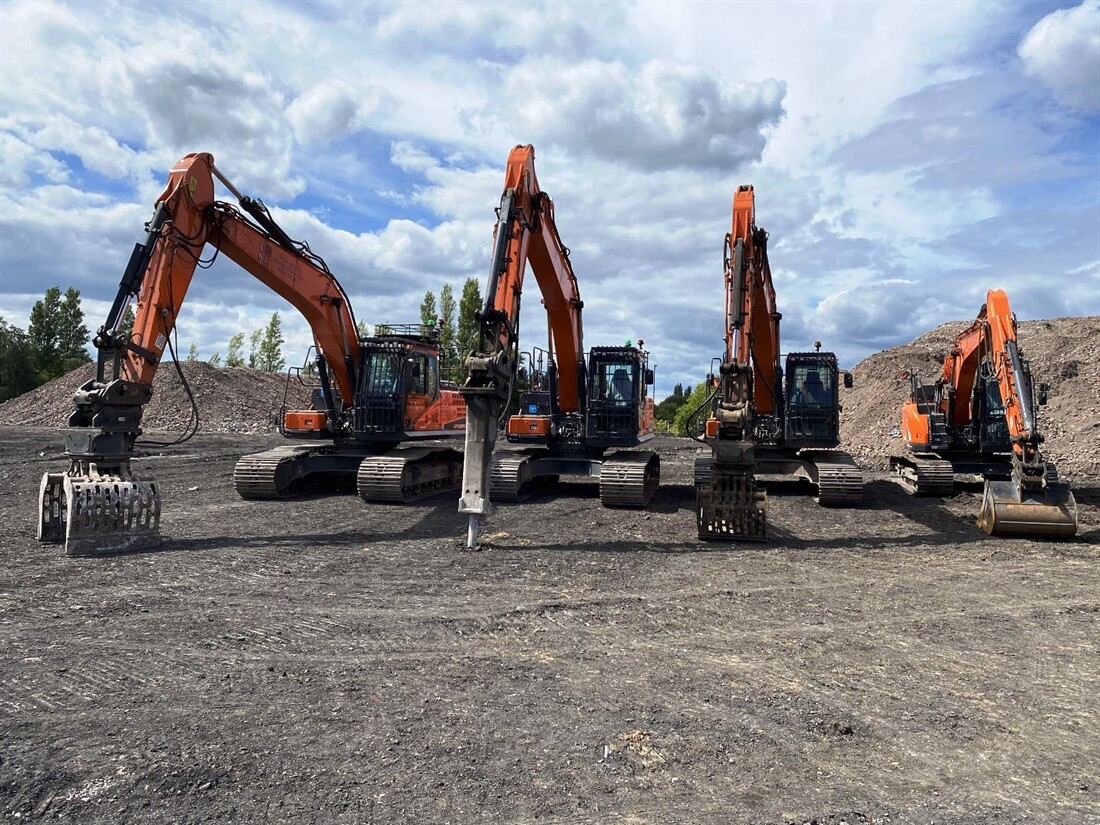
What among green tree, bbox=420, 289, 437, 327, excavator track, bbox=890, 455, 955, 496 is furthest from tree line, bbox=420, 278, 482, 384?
excavator track, bbox=890, 455, 955, 496

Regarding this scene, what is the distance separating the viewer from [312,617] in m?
7.00

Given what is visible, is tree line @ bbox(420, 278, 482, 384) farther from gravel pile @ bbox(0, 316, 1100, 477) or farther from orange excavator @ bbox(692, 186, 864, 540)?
orange excavator @ bbox(692, 186, 864, 540)

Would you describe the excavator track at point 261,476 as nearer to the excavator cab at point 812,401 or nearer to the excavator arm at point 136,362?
the excavator arm at point 136,362

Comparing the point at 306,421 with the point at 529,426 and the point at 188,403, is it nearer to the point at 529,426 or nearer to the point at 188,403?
the point at 529,426

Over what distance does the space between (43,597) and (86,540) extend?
2.08 meters

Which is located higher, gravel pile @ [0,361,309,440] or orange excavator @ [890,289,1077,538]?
gravel pile @ [0,361,309,440]

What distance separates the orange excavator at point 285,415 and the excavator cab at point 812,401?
6840 millimetres

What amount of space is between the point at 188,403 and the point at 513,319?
1507 inches

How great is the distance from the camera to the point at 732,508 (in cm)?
1111

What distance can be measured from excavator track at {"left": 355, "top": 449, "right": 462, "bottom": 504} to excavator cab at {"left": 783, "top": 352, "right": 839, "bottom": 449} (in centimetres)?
699

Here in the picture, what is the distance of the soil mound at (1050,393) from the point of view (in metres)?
26.6

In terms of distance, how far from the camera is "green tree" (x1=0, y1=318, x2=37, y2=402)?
57.1m

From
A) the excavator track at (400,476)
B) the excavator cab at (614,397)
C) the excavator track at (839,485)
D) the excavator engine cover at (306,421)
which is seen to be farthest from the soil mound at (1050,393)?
the excavator engine cover at (306,421)

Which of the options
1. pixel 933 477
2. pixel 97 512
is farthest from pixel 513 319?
pixel 933 477
